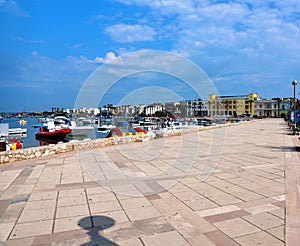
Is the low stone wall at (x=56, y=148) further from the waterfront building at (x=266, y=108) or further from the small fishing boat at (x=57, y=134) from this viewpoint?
the waterfront building at (x=266, y=108)

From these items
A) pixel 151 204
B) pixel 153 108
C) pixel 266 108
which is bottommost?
pixel 151 204

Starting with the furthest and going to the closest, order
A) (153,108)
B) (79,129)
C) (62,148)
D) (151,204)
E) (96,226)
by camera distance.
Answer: (79,129), (153,108), (62,148), (151,204), (96,226)

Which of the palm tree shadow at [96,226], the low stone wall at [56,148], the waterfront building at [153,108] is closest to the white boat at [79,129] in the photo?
the waterfront building at [153,108]

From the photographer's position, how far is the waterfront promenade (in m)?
3.19

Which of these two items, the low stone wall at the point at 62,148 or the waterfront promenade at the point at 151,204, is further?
the low stone wall at the point at 62,148

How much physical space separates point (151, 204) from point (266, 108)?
10507cm

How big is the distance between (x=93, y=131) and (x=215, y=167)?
3254 cm

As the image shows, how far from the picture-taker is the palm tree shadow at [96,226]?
9.98 ft

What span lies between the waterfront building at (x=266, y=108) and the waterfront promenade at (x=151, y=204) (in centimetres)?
9978

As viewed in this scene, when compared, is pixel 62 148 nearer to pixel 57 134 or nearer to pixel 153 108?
pixel 153 108

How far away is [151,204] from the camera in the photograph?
4.33 metres

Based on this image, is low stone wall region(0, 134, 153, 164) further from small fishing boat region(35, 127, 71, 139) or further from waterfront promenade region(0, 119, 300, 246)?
small fishing boat region(35, 127, 71, 139)

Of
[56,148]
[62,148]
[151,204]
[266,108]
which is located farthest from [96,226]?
[266,108]

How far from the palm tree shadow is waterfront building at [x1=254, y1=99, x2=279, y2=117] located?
342 feet
